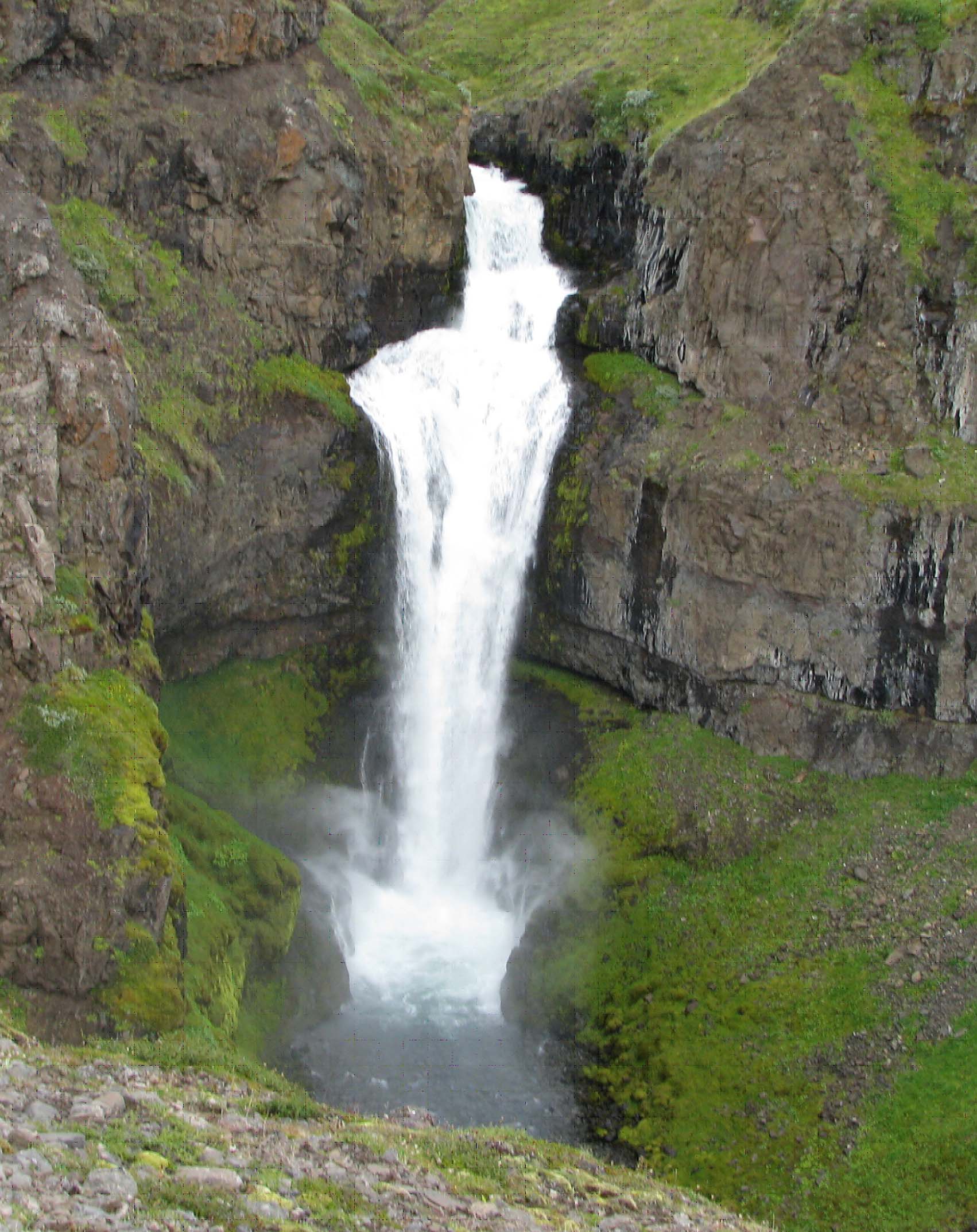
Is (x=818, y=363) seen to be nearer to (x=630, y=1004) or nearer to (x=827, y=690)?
(x=827, y=690)

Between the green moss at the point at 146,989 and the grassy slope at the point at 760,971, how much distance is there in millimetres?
10715

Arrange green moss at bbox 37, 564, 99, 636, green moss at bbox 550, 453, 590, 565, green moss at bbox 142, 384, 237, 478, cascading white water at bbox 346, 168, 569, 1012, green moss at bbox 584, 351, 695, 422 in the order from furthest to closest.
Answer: green moss at bbox 584, 351, 695, 422 → green moss at bbox 550, 453, 590, 565 → cascading white water at bbox 346, 168, 569, 1012 → green moss at bbox 142, 384, 237, 478 → green moss at bbox 37, 564, 99, 636

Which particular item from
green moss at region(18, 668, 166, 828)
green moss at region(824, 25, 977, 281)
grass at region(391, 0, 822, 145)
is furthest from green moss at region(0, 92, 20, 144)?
green moss at region(824, 25, 977, 281)

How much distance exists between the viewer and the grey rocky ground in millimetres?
11578

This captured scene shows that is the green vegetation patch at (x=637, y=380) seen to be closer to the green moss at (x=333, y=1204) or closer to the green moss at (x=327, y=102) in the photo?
the green moss at (x=327, y=102)

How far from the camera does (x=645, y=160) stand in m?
41.0

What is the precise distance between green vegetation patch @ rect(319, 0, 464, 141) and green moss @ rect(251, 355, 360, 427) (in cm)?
846

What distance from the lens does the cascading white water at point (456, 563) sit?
116ft

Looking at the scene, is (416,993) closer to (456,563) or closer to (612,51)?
(456,563)

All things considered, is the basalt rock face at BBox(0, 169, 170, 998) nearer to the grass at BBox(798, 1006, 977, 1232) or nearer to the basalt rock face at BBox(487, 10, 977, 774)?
the grass at BBox(798, 1006, 977, 1232)

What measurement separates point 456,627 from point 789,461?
36.7 feet

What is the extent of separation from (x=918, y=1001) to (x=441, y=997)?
1144 cm

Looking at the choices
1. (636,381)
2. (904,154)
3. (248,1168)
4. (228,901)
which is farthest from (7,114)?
(248,1168)

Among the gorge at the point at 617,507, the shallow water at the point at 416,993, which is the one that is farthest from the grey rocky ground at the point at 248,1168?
the gorge at the point at 617,507
